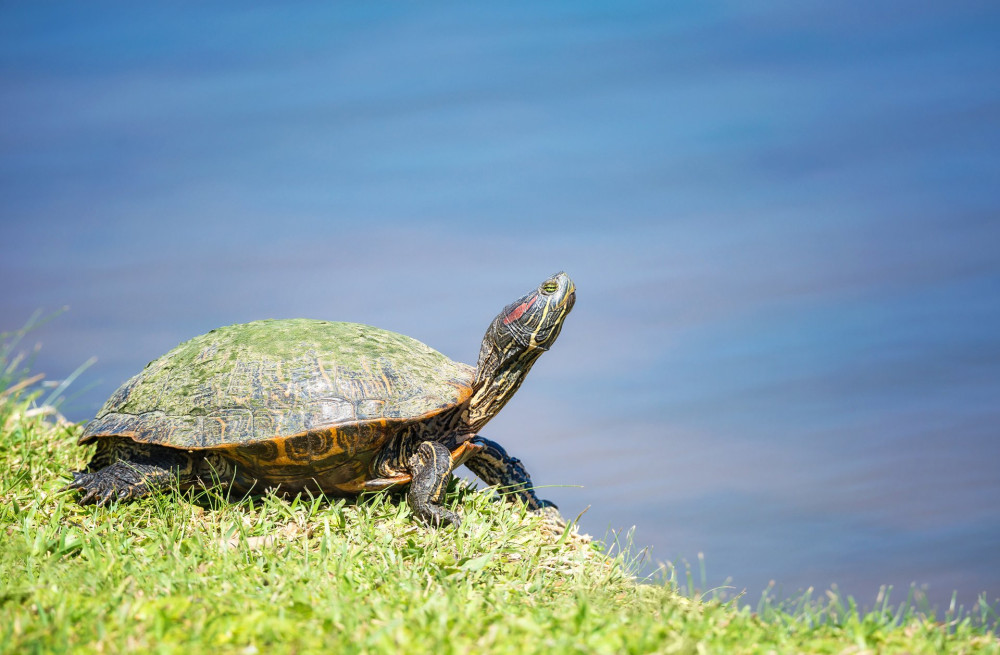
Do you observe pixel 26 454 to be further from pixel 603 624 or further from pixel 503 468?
pixel 603 624

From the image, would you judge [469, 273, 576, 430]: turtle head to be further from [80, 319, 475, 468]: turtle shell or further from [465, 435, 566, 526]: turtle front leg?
[465, 435, 566, 526]: turtle front leg

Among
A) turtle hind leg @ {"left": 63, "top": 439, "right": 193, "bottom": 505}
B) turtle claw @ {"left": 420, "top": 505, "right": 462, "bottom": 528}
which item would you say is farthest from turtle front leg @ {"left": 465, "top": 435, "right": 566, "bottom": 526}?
turtle hind leg @ {"left": 63, "top": 439, "right": 193, "bottom": 505}

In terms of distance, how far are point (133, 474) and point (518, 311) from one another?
397 centimetres

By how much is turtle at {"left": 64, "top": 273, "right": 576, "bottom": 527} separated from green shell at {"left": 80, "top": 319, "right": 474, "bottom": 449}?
0.01 meters


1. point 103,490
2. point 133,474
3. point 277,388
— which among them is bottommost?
point 103,490

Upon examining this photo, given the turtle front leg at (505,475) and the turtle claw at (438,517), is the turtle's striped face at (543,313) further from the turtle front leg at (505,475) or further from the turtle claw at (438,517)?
the turtle claw at (438,517)

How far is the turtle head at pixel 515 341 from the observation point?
7.96 meters

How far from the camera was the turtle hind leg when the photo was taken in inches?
304

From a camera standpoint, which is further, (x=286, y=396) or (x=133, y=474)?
(x=133, y=474)

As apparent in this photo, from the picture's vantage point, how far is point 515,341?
8.05m

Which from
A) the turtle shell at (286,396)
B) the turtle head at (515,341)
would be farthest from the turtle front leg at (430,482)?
the turtle head at (515,341)

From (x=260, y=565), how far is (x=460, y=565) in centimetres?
152

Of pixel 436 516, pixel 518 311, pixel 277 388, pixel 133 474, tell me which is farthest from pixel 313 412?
pixel 518 311

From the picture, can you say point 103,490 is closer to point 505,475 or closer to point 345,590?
point 345,590
